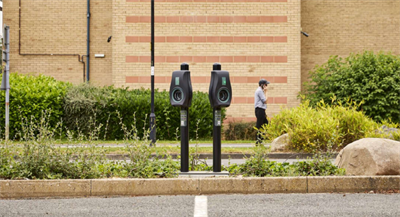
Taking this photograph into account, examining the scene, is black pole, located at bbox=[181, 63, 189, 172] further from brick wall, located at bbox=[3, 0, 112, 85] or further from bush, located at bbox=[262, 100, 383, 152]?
brick wall, located at bbox=[3, 0, 112, 85]

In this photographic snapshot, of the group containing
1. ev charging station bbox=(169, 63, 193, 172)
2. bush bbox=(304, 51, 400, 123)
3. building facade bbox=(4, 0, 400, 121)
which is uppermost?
building facade bbox=(4, 0, 400, 121)

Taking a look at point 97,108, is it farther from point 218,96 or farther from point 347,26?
point 347,26

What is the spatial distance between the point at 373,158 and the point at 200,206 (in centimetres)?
279

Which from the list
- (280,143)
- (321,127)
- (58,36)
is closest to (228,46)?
(58,36)

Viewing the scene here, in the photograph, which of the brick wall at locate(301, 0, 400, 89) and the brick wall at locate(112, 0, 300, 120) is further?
the brick wall at locate(301, 0, 400, 89)

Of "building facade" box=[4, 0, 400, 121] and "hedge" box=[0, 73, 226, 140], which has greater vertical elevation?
"building facade" box=[4, 0, 400, 121]

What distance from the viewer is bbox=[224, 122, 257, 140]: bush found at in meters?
18.7

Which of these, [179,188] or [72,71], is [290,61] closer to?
[72,71]

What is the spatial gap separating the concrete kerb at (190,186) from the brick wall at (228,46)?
13.3 metres

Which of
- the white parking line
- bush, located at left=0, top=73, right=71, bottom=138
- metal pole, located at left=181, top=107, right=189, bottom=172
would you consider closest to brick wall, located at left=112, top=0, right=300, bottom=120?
bush, located at left=0, top=73, right=71, bottom=138

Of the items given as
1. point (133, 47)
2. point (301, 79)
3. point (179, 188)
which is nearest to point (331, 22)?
point (301, 79)

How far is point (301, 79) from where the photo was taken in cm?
2119

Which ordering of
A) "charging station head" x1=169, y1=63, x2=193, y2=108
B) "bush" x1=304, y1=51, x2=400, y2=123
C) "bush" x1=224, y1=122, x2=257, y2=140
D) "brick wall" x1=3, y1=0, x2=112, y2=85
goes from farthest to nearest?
1. "brick wall" x1=3, y1=0, x2=112, y2=85
2. "bush" x1=224, y1=122, x2=257, y2=140
3. "bush" x1=304, y1=51, x2=400, y2=123
4. "charging station head" x1=169, y1=63, x2=193, y2=108

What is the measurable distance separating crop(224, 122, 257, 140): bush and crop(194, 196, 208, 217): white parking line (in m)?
12.5
